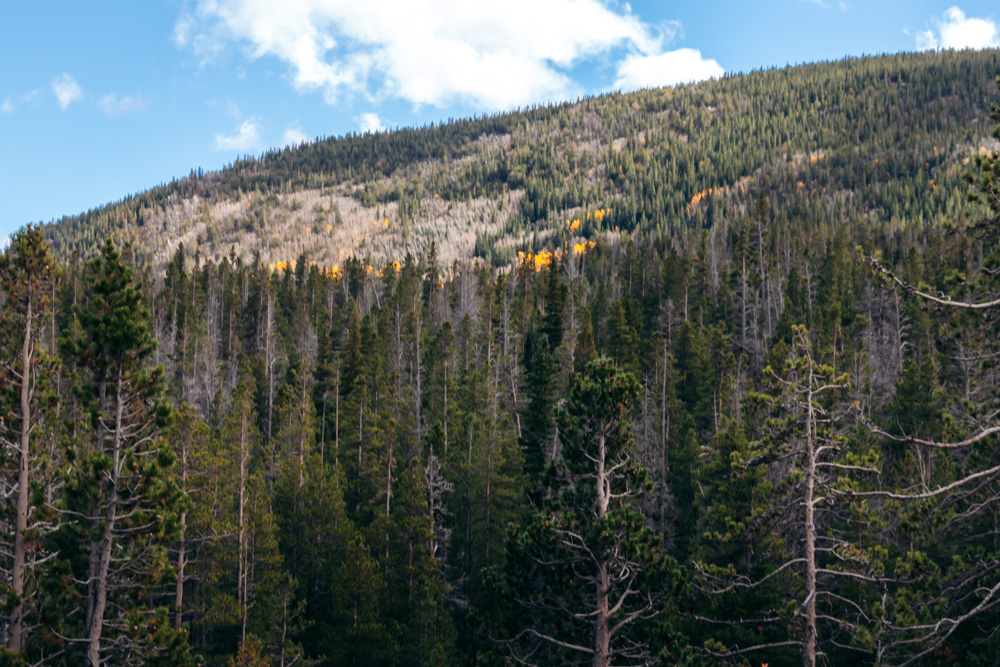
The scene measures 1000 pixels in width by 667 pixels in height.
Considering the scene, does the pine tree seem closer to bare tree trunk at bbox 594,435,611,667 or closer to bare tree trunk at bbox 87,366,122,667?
bare tree trunk at bbox 87,366,122,667

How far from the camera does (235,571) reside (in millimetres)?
29312

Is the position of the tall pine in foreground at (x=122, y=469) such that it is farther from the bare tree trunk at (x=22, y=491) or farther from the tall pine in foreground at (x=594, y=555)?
the tall pine in foreground at (x=594, y=555)

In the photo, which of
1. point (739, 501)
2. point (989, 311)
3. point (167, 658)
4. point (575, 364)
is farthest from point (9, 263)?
point (575, 364)

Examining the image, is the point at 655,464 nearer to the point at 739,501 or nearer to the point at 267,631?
the point at 739,501

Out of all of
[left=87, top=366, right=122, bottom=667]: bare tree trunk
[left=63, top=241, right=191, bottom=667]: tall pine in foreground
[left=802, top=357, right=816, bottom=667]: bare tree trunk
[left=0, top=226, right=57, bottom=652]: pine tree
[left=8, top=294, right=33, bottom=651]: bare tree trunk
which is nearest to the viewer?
[left=802, top=357, right=816, bottom=667]: bare tree trunk

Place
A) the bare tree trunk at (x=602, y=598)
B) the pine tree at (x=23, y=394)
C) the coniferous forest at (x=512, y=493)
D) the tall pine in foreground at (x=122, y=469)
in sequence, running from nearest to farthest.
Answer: the coniferous forest at (x=512, y=493)
the pine tree at (x=23, y=394)
the tall pine in foreground at (x=122, y=469)
the bare tree trunk at (x=602, y=598)

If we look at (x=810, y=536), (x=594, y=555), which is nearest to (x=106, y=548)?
(x=594, y=555)

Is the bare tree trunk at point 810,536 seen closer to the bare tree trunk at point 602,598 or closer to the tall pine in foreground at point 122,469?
the bare tree trunk at point 602,598

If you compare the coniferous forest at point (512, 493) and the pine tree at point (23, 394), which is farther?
the pine tree at point (23, 394)

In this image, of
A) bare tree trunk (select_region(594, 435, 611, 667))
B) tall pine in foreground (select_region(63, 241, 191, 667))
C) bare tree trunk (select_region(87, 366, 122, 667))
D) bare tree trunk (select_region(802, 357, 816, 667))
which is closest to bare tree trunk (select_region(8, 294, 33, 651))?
tall pine in foreground (select_region(63, 241, 191, 667))

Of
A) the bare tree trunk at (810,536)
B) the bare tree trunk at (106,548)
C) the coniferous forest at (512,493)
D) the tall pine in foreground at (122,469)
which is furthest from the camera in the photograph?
the tall pine in foreground at (122,469)

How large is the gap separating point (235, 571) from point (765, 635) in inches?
849

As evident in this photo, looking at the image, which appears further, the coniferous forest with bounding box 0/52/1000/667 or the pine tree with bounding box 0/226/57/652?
the pine tree with bounding box 0/226/57/652

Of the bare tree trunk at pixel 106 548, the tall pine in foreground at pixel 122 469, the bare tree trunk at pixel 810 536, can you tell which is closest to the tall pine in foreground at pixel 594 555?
the bare tree trunk at pixel 810 536
